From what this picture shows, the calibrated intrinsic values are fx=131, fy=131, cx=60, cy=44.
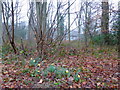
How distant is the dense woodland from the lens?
2.83 m

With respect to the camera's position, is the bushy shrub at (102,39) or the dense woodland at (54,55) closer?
the dense woodland at (54,55)

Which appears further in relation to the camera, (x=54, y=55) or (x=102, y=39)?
(x=102, y=39)

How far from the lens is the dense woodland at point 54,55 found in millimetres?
2830

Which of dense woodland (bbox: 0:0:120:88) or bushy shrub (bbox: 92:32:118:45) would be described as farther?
bushy shrub (bbox: 92:32:118:45)

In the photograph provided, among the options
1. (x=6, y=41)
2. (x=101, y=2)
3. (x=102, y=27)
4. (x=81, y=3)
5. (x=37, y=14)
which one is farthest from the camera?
(x=102, y=27)

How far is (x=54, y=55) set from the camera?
5156mm

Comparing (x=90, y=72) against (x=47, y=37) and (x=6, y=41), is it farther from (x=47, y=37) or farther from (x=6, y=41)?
(x=6, y=41)

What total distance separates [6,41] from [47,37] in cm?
312

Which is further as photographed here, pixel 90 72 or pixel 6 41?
pixel 6 41

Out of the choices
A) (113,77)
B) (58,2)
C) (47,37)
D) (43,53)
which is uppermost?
(58,2)

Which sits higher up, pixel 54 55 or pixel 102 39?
pixel 102 39

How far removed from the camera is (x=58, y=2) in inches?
198

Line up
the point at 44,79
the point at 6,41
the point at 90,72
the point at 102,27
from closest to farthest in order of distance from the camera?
the point at 44,79
the point at 90,72
the point at 6,41
the point at 102,27

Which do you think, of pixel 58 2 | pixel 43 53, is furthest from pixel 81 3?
pixel 43 53
